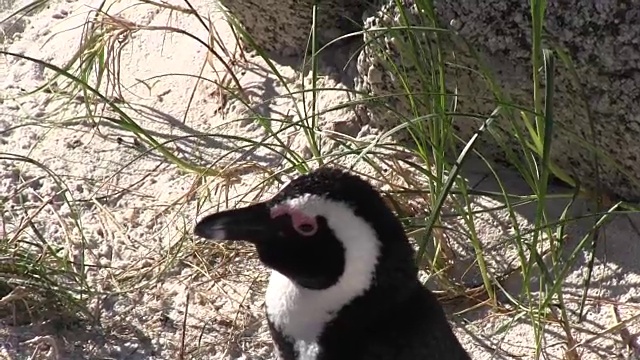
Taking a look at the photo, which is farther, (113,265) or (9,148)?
(9,148)

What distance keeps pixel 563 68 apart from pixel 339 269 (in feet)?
2.68

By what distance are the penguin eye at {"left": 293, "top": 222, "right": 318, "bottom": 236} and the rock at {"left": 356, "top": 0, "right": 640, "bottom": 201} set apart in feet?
1.84

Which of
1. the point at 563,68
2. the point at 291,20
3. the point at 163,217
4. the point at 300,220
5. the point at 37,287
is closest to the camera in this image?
the point at 300,220

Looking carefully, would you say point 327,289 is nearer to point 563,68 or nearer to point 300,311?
point 300,311

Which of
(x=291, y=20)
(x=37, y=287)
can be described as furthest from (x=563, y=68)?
(x=37, y=287)

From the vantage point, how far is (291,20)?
343 centimetres

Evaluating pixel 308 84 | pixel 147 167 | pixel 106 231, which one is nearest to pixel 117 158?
pixel 147 167

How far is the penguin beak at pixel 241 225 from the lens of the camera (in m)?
2.03

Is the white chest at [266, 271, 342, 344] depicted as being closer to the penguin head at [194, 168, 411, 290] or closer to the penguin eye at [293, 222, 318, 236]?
the penguin head at [194, 168, 411, 290]

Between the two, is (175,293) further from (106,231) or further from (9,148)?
(9,148)

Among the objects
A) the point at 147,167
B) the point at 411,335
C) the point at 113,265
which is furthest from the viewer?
the point at 147,167

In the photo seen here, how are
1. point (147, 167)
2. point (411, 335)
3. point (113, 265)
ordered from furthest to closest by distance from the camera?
point (147, 167) → point (113, 265) → point (411, 335)

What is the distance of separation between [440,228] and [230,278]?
59 centimetres

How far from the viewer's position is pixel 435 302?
2180mm
